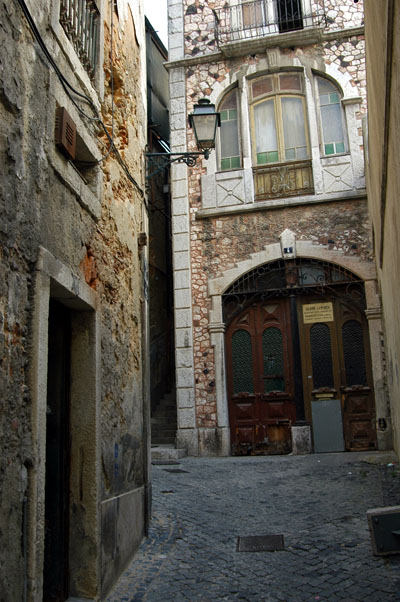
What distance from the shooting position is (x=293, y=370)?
1037 centimetres

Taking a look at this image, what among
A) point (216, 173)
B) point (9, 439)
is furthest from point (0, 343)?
point (216, 173)

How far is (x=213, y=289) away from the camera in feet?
35.7

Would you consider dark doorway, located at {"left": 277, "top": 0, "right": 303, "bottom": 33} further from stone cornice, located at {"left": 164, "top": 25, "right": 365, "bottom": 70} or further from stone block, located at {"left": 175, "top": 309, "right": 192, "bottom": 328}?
stone block, located at {"left": 175, "top": 309, "right": 192, "bottom": 328}

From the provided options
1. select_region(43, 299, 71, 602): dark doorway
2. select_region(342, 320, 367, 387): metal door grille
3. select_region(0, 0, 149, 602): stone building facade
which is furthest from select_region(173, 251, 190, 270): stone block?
select_region(43, 299, 71, 602): dark doorway

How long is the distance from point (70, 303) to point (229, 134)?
351 inches

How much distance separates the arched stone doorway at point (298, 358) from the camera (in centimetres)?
1012

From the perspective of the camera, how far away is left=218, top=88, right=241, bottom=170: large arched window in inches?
452

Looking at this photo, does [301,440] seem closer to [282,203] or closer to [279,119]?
[282,203]

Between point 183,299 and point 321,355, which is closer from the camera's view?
point 321,355

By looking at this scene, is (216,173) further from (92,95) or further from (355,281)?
(92,95)

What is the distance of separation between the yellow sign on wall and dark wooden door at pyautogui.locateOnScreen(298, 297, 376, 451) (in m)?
0.03

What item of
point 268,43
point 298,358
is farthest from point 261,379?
point 268,43

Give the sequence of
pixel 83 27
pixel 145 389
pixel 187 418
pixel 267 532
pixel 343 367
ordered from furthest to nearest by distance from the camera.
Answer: pixel 187 418 → pixel 343 367 → pixel 145 389 → pixel 267 532 → pixel 83 27

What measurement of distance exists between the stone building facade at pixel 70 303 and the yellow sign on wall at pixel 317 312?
5.50m
